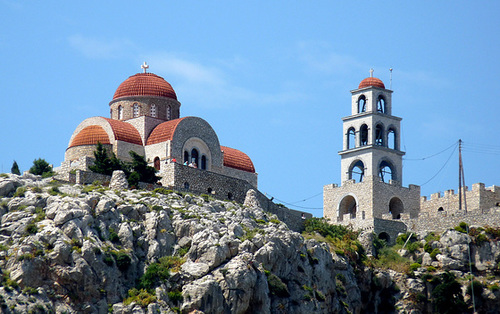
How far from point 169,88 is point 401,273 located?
25.4 m

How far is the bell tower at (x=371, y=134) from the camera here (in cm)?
10950

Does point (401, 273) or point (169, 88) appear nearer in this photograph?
point (401, 273)

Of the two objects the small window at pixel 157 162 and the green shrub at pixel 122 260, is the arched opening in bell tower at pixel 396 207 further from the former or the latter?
the green shrub at pixel 122 260

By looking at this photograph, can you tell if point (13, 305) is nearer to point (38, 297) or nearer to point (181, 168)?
point (38, 297)

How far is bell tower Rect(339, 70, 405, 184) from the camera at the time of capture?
109500 mm

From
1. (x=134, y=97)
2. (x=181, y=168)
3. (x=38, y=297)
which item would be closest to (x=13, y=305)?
(x=38, y=297)

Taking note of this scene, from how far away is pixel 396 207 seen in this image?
359 feet

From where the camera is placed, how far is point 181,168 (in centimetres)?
9656

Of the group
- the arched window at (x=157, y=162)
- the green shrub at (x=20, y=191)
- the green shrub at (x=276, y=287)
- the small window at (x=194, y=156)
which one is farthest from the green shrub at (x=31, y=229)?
the small window at (x=194, y=156)

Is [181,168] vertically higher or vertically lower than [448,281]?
higher

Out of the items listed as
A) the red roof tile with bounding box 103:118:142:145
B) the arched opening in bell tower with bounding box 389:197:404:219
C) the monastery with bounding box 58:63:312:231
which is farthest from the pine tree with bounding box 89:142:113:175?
the arched opening in bell tower with bounding box 389:197:404:219

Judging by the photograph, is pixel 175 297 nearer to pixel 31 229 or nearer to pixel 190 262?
pixel 190 262

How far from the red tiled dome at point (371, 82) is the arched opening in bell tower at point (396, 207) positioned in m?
10.5

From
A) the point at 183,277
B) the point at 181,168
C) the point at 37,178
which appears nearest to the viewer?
the point at 183,277
